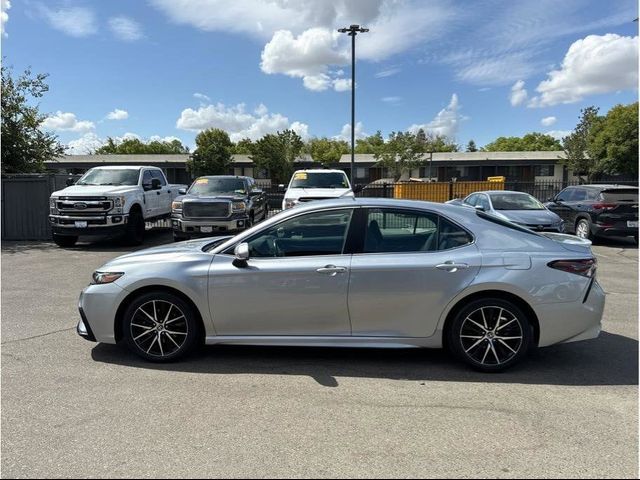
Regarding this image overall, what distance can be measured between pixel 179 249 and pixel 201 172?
43489mm

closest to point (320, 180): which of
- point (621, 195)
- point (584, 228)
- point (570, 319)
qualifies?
point (584, 228)

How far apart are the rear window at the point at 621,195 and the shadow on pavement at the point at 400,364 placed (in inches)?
380

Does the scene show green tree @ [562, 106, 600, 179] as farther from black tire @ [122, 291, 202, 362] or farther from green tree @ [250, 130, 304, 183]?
black tire @ [122, 291, 202, 362]

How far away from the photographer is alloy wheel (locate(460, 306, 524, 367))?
4.38 metres

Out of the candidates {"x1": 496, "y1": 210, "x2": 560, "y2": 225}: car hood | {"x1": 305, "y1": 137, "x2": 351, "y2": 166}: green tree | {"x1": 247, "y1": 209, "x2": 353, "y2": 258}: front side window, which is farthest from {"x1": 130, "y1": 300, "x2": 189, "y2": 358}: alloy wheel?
{"x1": 305, "y1": 137, "x2": 351, "y2": 166}: green tree

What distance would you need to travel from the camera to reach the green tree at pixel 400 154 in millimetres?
51000

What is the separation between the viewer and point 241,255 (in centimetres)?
437

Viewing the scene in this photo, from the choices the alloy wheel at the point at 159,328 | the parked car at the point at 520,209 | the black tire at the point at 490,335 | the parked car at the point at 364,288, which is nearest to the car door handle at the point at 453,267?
the parked car at the point at 364,288

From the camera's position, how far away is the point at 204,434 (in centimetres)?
336

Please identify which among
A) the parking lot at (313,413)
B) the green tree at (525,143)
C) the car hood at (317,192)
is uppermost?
the green tree at (525,143)

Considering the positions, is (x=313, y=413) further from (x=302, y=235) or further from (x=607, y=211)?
(x=607, y=211)

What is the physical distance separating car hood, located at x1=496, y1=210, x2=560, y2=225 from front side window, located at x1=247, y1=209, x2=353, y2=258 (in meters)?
8.44

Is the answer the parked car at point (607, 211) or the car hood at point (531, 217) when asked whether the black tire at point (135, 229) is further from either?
the parked car at point (607, 211)

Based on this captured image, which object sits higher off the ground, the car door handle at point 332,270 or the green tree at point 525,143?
the green tree at point 525,143
